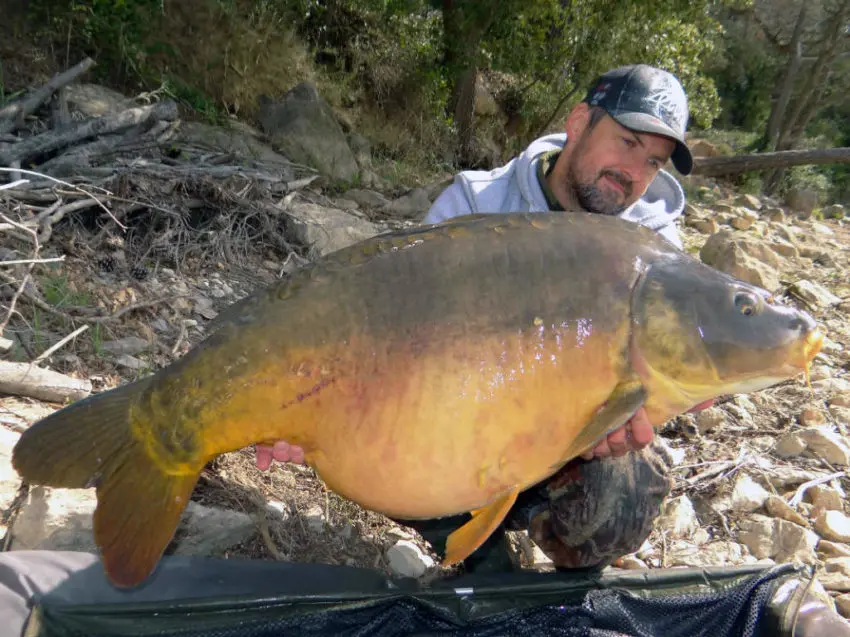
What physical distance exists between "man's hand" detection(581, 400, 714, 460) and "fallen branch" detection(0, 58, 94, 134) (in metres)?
2.77

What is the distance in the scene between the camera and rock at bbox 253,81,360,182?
4980 millimetres

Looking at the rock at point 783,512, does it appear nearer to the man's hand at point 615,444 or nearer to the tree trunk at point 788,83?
the man's hand at point 615,444

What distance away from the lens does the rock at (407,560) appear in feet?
6.06

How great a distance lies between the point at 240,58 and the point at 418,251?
5.21 m

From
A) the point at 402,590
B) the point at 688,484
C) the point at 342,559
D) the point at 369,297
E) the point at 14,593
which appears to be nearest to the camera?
the point at 369,297

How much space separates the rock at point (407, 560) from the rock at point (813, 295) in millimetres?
3009

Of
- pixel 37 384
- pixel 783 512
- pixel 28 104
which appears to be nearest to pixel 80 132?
pixel 28 104

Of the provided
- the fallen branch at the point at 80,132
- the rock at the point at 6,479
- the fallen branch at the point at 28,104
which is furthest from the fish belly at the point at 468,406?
the fallen branch at the point at 28,104

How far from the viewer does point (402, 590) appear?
1459mm

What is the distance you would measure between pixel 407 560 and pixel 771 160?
7244mm

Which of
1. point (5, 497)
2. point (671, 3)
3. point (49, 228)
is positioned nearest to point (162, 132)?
point (49, 228)

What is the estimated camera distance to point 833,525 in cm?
198

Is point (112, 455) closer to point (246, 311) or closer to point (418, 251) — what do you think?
point (246, 311)

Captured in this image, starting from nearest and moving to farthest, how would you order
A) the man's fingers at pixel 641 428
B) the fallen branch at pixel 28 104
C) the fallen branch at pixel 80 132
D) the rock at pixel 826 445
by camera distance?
the man's fingers at pixel 641 428, the rock at pixel 826 445, the fallen branch at pixel 80 132, the fallen branch at pixel 28 104
